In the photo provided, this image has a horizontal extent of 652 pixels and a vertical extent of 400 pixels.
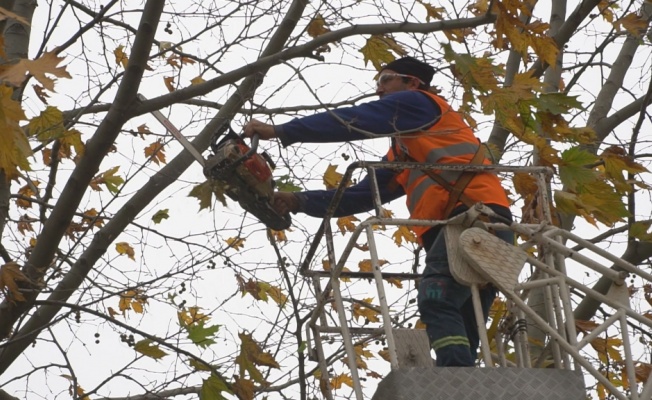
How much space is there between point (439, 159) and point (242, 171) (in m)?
1.04

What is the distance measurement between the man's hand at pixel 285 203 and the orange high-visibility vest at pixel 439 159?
743 millimetres

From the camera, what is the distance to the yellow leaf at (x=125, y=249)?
8.17 metres

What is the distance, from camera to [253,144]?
17.9ft

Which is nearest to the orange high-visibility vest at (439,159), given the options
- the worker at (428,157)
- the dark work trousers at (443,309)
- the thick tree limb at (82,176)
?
the worker at (428,157)

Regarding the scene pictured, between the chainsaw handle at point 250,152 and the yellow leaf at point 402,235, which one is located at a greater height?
the yellow leaf at point 402,235

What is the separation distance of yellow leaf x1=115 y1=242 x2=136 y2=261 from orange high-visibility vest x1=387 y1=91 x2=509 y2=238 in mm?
3245

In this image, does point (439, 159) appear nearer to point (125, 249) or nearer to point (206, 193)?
point (206, 193)

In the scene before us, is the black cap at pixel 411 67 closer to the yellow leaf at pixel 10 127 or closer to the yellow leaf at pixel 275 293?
the yellow leaf at pixel 275 293

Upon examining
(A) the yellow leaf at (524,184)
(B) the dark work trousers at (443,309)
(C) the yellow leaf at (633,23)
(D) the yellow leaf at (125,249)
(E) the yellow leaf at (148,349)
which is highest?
(C) the yellow leaf at (633,23)

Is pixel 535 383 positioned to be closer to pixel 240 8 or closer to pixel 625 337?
pixel 625 337

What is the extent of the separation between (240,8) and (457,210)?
1.83 metres

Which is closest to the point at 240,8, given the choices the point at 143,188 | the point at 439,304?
the point at 143,188

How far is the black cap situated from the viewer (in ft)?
19.3

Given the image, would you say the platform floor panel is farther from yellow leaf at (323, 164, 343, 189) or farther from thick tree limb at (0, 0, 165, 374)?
yellow leaf at (323, 164, 343, 189)
